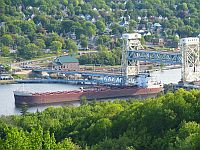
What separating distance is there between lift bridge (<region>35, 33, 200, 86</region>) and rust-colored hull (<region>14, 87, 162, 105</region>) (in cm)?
130

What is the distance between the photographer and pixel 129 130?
13.6 m

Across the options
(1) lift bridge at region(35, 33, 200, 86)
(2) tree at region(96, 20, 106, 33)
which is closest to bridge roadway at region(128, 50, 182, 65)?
(1) lift bridge at region(35, 33, 200, 86)

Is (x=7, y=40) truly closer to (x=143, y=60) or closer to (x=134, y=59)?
(x=134, y=59)

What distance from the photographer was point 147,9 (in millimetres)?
51781

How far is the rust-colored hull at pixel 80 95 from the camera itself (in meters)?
27.7

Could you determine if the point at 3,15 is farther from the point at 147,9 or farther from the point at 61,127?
the point at 61,127

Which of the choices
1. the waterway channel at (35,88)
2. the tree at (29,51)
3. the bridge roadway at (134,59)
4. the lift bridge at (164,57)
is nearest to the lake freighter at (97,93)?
the waterway channel at (35,88)

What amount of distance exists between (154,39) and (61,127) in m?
27.7

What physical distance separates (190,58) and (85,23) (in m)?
14.9

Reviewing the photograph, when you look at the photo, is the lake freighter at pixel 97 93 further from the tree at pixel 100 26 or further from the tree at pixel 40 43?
the tree at pixel 100 26

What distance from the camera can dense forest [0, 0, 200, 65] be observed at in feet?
133

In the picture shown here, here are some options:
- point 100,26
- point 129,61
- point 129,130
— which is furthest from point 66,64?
point 129,130

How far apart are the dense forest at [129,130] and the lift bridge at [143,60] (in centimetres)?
1405

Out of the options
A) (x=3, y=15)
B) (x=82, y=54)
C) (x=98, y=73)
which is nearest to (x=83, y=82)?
(x=98, y=73)
